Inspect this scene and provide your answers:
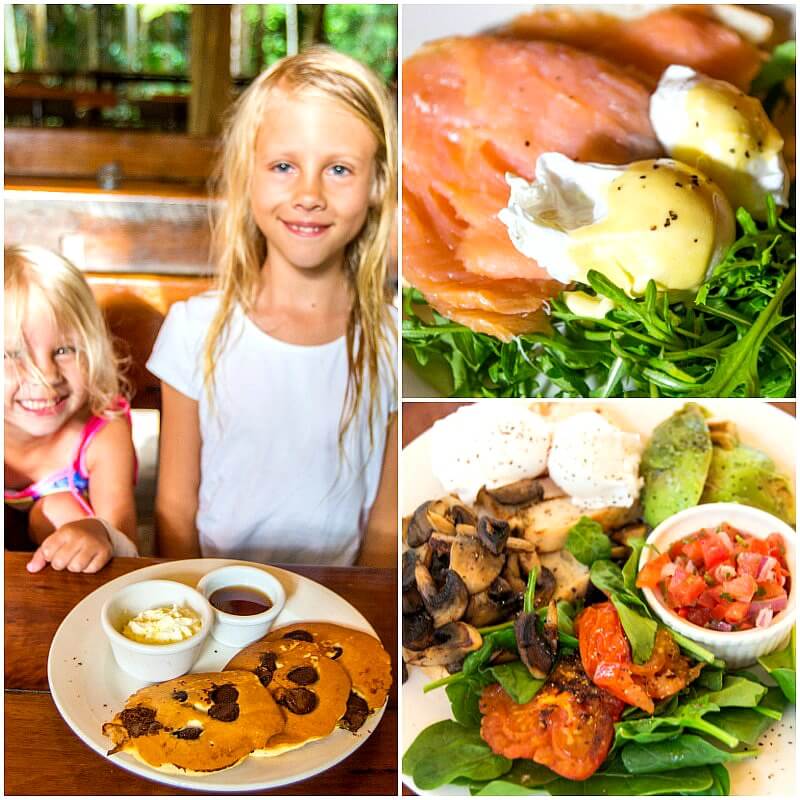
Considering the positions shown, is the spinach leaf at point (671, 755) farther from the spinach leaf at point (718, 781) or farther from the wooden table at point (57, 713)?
the wooden table at point (57, 713)

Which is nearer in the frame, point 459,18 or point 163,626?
point 163,626

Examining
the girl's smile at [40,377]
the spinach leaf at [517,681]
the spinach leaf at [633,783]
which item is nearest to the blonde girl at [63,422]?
the girl's smile at [40,377]

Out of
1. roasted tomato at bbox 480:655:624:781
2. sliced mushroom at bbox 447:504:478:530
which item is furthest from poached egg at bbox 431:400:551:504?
roasted tomato at bbox 480:655:624:781

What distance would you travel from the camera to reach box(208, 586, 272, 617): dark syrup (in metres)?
0.95

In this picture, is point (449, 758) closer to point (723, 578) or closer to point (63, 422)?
point (723, 578)

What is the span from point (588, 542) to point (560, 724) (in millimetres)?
197

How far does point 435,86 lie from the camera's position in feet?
3.34

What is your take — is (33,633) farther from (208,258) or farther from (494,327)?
(494,327)

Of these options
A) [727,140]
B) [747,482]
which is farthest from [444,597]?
[727,140]

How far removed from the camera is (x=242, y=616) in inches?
37.1

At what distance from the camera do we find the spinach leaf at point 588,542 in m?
0.96

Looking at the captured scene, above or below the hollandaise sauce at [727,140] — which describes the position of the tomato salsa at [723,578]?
below

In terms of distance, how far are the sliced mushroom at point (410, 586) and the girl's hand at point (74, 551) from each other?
1.13 feet

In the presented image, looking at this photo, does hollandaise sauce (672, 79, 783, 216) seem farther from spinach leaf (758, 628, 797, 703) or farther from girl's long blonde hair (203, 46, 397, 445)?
spinach leaf (758, 628, 797, 703)
